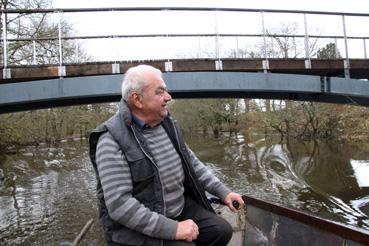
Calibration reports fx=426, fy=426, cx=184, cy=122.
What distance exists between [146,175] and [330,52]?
9453 mm

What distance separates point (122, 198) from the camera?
2246 mm

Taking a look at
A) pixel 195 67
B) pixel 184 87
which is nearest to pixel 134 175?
pixel 184 87

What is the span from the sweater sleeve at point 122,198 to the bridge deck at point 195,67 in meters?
6.37

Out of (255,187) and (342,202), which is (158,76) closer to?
(342,202)

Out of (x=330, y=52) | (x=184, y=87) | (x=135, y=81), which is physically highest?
(x=330, y=52)

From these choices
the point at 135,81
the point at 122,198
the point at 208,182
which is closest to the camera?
the point at 122,198

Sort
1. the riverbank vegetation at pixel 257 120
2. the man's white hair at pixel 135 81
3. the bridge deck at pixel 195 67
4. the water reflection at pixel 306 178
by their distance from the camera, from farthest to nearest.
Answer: the riverbank vegetation at pixel 257 120 → the water reflection at pixel 306 178 → the bridge deck at pixel 195 67 → the man's white hair at pixel 135 81

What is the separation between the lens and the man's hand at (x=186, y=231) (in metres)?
2.33

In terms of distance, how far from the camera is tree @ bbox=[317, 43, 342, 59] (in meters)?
10.5

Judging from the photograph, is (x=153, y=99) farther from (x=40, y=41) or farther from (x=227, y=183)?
(x=227, y=183)

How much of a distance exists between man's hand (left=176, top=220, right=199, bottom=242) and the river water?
5313 millimetres

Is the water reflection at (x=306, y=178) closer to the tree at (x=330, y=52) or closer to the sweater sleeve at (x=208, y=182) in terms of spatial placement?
the tree at (x=330, y=52)

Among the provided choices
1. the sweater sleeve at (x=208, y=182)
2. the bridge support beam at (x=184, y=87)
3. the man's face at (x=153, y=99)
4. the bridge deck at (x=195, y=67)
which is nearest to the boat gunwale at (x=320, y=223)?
the sweater sleeve at (x=208, y=182)

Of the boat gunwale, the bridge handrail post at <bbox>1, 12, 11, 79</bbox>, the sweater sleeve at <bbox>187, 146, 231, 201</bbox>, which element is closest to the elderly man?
the sweater sleeve at <bbox>187, 146, 231, 201</bbox>
